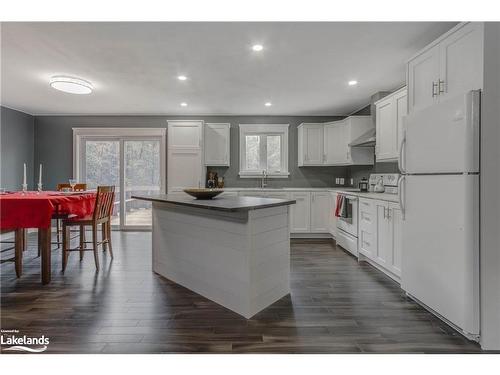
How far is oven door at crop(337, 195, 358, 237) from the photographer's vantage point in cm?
399

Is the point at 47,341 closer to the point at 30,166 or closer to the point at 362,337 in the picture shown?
the point at 362,337

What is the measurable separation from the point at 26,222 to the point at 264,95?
11.6 ft

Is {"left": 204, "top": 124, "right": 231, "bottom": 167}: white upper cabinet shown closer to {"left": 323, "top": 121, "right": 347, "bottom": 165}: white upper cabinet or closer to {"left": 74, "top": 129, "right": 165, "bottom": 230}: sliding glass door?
{"left": 74, "top": 129, "right": 165, "bottom": 230}: sliding glass door

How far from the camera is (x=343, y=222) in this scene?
4.46m

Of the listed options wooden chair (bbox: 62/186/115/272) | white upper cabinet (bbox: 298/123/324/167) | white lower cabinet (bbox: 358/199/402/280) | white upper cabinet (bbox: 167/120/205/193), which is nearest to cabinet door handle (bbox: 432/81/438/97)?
white lower cabinet (bbox: 358/199/402/280)

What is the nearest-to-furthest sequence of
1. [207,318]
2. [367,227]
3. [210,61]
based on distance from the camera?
[207,318] → [210,61] → [367,227]

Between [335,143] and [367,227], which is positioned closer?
[367,227]

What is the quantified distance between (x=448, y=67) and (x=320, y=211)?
3337 mm

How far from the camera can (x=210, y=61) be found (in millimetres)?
3219

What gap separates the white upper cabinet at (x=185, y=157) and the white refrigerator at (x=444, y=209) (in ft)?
12.7

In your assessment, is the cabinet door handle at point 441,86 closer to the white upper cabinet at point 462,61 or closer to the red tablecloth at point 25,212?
the white upper cabinet at point 462,61

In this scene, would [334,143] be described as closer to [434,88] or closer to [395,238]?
[395,238]

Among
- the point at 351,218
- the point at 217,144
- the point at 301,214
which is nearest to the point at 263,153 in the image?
the point at 217,144

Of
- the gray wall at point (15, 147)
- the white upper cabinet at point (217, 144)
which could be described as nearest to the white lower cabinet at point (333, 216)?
the white upper cabinet at point (217, 144)
